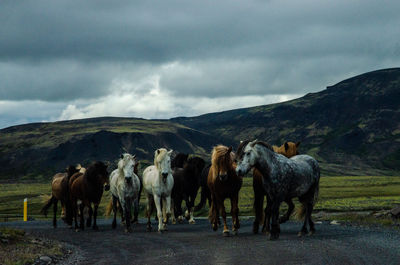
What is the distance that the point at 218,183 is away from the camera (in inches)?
755

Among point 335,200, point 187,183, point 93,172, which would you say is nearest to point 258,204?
point 187,183

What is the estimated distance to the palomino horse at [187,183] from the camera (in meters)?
27.3

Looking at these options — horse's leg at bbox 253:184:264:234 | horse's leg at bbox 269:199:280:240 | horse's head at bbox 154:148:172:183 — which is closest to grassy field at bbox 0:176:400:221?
horse's head at bbox 154:148:172:183

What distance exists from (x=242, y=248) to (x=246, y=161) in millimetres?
3304

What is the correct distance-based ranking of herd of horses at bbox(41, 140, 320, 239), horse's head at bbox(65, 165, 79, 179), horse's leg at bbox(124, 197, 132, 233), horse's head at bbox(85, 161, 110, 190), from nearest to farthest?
herd of horses at bbox(41, 140, 320, 239)
horse's leg at bbox(124, 197, 132, 233)
horse's head at bbox(85, 161, 110, 190)
horse's head at bbox(65, 165, 79, 179)

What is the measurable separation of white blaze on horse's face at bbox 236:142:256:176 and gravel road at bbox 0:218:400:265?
2461mm

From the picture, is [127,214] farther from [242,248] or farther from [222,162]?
[242,248]

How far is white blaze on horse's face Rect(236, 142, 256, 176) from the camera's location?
54.2ft

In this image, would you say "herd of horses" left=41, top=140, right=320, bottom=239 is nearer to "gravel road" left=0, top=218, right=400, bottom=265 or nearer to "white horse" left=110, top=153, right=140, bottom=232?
"white horse" left=110, top=153, right=140, bottom=232

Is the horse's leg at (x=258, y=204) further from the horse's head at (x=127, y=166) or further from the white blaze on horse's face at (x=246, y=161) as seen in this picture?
the horse's head at (x=127, y=166)

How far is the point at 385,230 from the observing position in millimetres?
19453

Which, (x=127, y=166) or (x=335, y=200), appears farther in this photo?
(x=335, y=200)

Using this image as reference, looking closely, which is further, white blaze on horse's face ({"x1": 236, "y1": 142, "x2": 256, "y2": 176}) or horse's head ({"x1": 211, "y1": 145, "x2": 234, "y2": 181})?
horse's head ({"x1": 211, "y1": 145, "x2": 234, "y2": 181})

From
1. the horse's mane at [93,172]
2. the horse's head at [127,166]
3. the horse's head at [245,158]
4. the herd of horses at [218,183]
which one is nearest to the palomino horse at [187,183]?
the herd of horses at [218,183]
